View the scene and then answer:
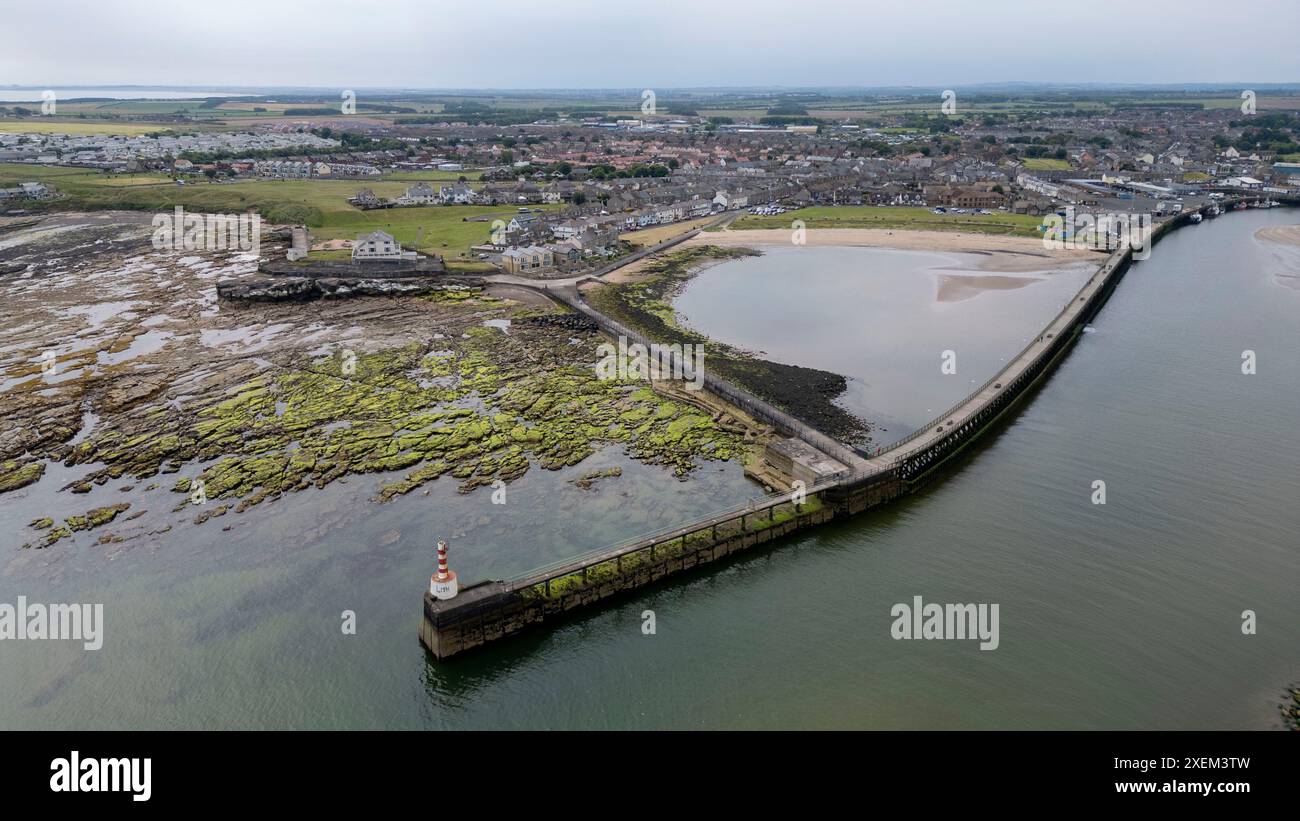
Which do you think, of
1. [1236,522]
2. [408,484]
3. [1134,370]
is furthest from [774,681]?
[1134,370]

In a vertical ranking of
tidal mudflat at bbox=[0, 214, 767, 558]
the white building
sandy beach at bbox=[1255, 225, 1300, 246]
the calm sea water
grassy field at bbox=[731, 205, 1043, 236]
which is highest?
grassy field at bbox=[731, 205, 1043, 236]

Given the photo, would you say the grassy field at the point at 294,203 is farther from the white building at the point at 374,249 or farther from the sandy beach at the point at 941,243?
the sandy beach at the point at 941,243

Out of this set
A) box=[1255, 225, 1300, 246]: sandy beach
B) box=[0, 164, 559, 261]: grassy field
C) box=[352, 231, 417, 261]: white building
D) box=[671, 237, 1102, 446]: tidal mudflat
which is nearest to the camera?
box=[671, 237, 1102, 446]: tidal mudflat

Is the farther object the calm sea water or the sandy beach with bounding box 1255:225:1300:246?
the sandy beach with bounding box 1255:225:1300:246

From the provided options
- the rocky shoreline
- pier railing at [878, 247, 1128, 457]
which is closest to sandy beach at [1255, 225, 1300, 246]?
pier railing at [878, 247, 1128, 457]

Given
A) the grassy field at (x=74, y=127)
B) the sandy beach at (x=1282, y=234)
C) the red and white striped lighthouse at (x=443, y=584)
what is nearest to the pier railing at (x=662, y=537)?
the red and white striped lighthouse at (x=443, y=584)

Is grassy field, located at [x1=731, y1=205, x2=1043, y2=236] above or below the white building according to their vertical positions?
above

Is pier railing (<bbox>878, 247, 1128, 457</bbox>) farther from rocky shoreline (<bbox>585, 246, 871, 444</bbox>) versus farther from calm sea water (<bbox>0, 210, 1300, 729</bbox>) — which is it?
calm sea water (<bbox>0, 210, 1300, 729</bbox>)
